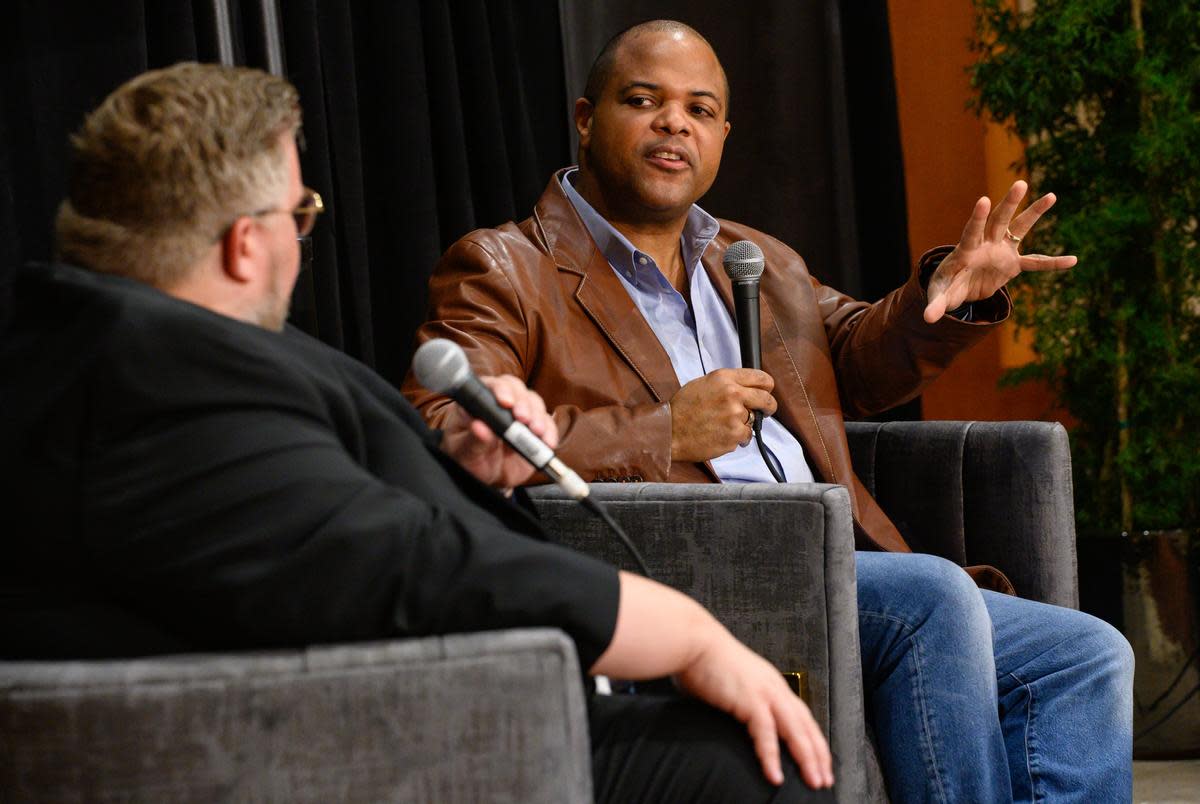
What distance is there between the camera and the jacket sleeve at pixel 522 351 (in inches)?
74.1

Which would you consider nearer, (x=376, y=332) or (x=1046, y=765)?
(x=1046, y=765)

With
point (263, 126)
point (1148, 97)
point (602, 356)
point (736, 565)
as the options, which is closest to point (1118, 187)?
point (1148, 97)

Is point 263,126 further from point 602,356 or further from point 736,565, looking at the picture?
point 602,356

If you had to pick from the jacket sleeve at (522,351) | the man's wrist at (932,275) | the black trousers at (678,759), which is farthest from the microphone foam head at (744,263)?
the black trousers at (678,759)

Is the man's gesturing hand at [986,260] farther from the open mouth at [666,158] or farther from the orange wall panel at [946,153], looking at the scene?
the orange wall panel at [946,153]

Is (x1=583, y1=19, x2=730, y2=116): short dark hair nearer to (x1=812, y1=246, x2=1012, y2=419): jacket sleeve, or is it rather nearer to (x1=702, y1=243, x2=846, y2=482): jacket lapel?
(x1=702, y1=243, x2=846, y2=482): jacket lapel

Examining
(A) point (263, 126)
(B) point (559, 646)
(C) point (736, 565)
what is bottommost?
(C) point (736, 565)

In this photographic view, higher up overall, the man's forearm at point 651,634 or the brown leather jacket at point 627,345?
the brown leather jacket at point 627,345

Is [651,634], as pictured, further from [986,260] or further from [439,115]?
[439,115]

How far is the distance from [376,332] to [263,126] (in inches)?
70.1

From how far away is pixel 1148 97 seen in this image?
2906 mm

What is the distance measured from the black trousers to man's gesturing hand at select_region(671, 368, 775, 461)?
0.72 metres

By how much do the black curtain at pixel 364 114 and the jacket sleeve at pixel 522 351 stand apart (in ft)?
0.92

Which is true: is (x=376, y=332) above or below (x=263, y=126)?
below
